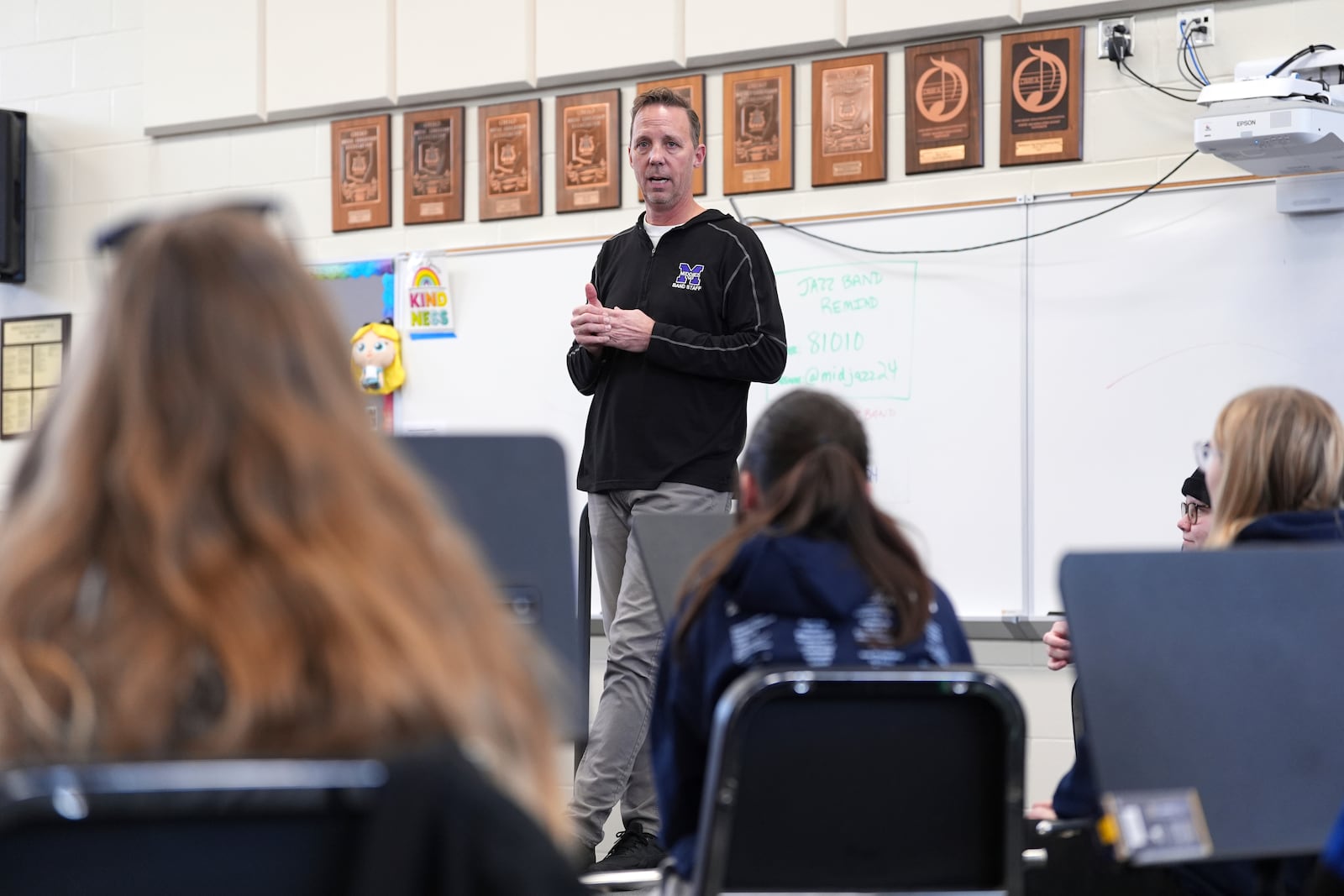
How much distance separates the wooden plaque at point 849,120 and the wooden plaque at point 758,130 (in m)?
0.08

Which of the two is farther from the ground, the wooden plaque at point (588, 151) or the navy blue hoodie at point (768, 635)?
the wooden plaque at point (588, 151)

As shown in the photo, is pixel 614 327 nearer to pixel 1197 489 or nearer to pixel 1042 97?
pixel 1197 489

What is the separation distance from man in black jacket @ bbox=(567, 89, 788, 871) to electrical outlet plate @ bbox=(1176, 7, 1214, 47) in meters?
1.34

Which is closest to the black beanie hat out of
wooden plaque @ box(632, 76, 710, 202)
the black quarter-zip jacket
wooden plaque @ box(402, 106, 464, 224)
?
the black quarter-zip jacket

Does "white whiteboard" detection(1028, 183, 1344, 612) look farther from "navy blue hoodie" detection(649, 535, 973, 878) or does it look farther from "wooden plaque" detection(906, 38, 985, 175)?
"navy blue hoodie" detection(649, 535, 973, 878)

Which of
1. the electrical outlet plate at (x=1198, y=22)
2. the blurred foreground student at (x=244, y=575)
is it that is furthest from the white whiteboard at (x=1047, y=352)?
the blurred foreground student at (x=244, y=575)

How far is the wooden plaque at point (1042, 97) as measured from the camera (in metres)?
3.83

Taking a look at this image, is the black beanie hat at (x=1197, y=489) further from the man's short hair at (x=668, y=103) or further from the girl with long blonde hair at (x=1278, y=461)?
the man's short hair at (x=668, y=103)

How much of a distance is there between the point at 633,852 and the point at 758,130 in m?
2.17

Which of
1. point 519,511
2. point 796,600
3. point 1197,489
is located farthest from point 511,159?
point 796,600

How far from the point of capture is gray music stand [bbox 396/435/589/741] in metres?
1.70

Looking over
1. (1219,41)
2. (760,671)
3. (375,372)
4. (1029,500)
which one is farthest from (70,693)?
(375,372)

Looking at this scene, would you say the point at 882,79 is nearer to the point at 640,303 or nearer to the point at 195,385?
the point at 640,303

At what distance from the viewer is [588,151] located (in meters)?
4.49
